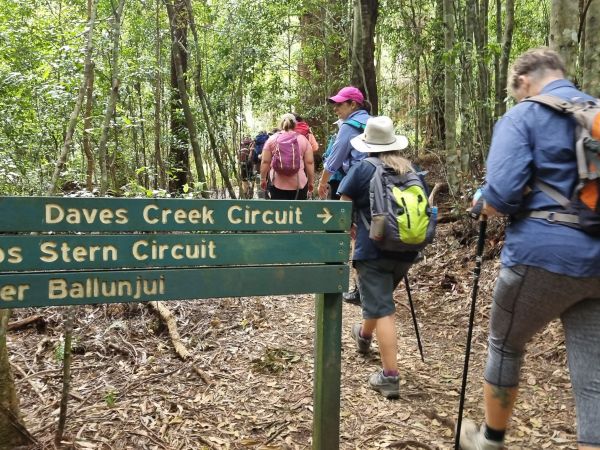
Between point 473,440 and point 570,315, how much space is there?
954 mm

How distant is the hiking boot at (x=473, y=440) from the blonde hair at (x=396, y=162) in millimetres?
1630

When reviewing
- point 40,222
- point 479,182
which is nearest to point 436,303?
point 479,182

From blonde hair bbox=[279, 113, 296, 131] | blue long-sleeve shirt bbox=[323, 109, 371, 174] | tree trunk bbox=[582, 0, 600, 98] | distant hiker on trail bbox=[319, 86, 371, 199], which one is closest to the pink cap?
distant hiker on trail bbox=[319, 86, 371, 199]

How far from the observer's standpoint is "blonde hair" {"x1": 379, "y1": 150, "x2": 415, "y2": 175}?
344 cm

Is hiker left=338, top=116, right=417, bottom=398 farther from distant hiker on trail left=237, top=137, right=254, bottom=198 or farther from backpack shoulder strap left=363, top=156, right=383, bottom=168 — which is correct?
distant hiker on trail left=237, top=137, right=254, bottom=198

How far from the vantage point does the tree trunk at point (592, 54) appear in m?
4.58

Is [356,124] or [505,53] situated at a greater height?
[505,53]

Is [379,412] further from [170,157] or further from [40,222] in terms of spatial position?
[170,157]

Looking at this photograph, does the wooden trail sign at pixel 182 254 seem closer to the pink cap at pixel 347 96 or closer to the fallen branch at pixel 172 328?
the fallen branch at pixel 172 328

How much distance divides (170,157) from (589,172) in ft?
37.2

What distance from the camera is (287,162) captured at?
7160mm

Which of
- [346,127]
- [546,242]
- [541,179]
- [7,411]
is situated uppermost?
[346,127]

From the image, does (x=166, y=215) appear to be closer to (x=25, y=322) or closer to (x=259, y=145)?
(x=25, y=322)

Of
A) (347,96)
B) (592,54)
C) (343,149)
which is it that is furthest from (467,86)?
(343,149)
